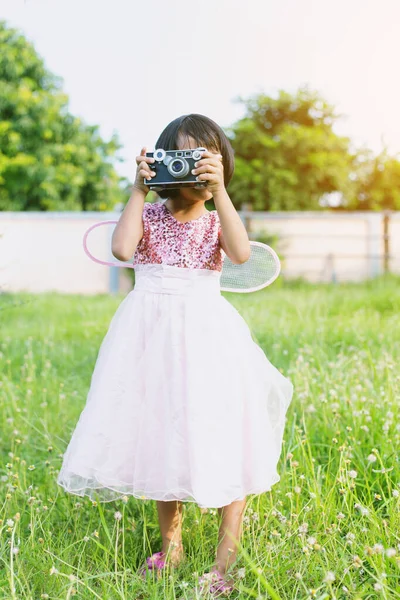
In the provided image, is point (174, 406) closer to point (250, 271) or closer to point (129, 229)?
point (129, 229)

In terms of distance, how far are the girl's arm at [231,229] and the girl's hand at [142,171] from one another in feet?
0.66

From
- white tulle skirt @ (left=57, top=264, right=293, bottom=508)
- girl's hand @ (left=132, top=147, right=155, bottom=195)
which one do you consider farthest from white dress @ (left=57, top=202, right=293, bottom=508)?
girl's hand @ (left=132, top=147, right=155, bottom=195)

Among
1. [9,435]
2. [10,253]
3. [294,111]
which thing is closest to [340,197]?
[294,111]

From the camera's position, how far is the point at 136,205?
81.0 inches

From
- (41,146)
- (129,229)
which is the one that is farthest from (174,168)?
(41,146)

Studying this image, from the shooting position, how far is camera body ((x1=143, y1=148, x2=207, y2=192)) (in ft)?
6.36

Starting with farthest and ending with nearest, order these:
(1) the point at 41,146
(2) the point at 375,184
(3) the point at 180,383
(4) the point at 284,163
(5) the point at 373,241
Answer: (2) the point at 375,184, (4) the point at 284,163, (1) the point at 41,146, (5) the point at 373,241, (3) the point at 180,383

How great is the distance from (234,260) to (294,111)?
25.7m

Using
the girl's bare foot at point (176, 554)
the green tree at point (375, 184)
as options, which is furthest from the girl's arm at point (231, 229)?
the green tree at point (375, 184)

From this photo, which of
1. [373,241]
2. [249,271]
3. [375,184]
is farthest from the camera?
[375,184]

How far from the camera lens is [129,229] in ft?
6.72

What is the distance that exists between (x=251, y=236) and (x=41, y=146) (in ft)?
27.2

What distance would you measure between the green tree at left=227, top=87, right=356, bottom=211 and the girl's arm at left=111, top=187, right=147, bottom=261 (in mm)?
21440

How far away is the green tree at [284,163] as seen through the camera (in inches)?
931
